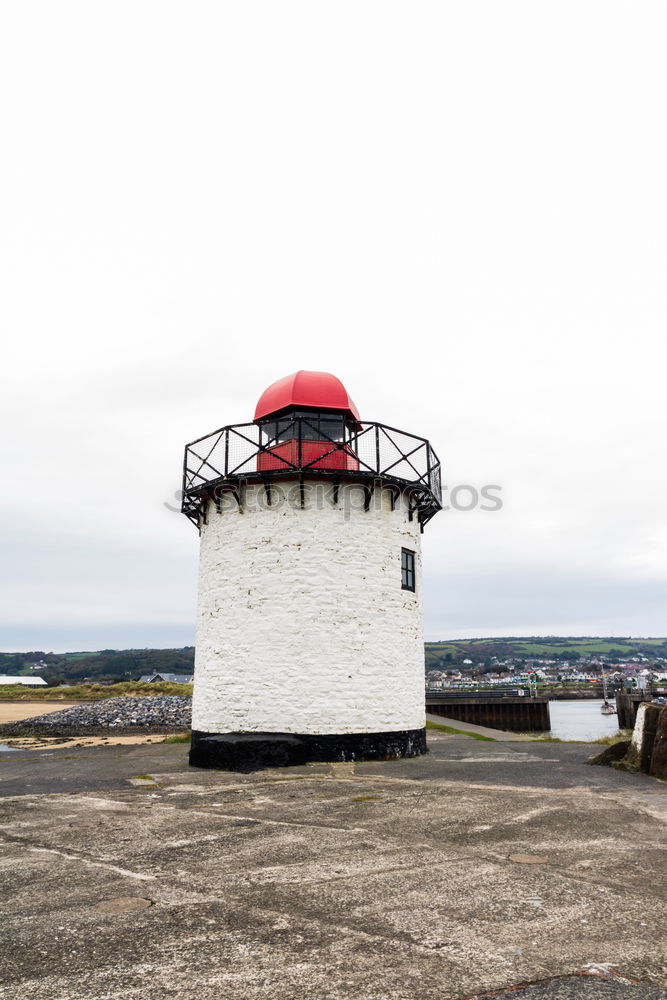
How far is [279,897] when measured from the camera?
16.1ft

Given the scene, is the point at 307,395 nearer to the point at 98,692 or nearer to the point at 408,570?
the point at 408,570

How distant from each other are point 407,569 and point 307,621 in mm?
3012

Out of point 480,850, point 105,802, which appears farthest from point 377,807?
point 105,802

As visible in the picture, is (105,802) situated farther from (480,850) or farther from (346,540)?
(346,540)

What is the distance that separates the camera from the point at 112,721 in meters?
40.2

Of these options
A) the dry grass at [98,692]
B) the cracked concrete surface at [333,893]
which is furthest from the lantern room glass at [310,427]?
the dry grass at [98,692]

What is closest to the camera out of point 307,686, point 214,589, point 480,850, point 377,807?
point 480,850

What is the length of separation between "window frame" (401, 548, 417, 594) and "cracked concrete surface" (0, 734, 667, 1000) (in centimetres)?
583

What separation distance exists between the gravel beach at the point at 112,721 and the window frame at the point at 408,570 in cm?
2454

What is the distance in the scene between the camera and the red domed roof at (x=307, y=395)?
608 inches

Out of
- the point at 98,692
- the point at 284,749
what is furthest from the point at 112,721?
the point at 98,692

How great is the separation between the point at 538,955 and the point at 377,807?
4694 millimetres

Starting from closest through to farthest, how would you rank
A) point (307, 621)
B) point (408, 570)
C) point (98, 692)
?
point (307, 621)
point (408, 570)
point (98, 692)

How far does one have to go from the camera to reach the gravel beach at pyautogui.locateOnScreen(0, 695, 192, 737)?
36031 mm
